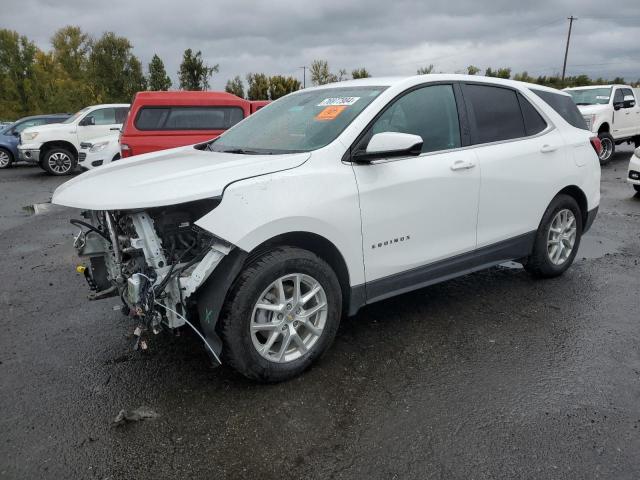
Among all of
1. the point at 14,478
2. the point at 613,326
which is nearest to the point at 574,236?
the point at 613,326

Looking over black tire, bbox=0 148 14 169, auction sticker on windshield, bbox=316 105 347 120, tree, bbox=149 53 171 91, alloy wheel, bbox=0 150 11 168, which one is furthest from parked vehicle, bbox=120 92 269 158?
tree, bbox=149 53 171 91

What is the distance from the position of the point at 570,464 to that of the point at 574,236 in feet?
9.65

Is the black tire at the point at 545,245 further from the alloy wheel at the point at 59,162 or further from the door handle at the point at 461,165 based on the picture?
the alloy wheel at the point at 59,162

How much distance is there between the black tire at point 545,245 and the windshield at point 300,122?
2006 millimetres

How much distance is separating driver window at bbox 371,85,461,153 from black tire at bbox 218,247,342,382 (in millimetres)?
1063

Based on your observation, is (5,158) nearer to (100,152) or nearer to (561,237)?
(100,152)

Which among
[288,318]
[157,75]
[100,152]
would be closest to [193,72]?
[157,75]

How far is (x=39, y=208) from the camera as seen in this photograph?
31.4 feet

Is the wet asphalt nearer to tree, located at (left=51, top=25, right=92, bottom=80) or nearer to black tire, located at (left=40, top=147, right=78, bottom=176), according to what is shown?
black tire, located at (left=40, top=147, right=78, bottom=176)

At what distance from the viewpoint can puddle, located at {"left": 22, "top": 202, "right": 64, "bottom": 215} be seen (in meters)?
9.22

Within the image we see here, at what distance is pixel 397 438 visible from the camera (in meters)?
2.60

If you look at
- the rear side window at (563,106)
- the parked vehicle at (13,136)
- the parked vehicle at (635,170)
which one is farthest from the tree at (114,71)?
the rear side window at (563,106)

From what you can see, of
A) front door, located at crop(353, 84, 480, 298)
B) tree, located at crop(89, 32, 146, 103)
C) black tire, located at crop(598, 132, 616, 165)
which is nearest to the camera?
front door, located at crop(353, 84, 480, 298)

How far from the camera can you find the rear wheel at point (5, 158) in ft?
56.3
